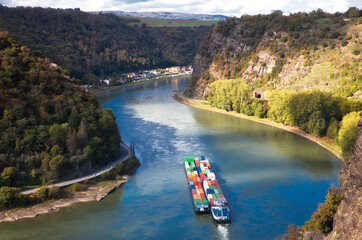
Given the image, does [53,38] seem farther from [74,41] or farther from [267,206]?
[267,206]

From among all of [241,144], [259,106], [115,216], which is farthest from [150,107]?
[115,216]

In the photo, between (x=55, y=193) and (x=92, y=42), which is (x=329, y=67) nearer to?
(x=55, y=193)

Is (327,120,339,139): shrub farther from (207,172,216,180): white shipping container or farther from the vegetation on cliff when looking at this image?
(207,172,216,180): white shipping container

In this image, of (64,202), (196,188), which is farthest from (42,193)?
(196,188)

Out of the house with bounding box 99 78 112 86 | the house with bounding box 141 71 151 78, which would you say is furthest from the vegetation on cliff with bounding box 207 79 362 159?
the house with bounding box 141 71 151 78

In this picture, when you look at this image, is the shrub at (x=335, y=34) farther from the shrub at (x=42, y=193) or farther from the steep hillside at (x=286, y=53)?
the shrub at (x=42, y=193)
